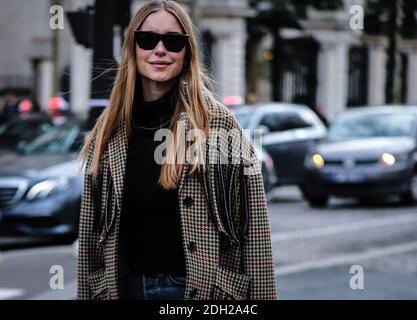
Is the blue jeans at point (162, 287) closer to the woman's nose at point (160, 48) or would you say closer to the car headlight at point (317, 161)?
the woman's nose at point (160, 48)

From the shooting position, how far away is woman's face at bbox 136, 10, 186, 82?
3170mm

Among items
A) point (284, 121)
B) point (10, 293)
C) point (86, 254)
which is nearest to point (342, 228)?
point (284, 121)

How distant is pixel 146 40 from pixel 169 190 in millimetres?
504

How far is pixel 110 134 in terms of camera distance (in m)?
3.26

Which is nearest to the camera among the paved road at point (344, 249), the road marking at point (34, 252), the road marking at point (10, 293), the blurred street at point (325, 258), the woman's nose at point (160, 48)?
the woman's nose at point (160, 48)

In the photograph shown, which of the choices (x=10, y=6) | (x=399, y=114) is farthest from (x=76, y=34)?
(x=10, y=6)

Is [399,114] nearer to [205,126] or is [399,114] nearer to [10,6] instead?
[205,126]

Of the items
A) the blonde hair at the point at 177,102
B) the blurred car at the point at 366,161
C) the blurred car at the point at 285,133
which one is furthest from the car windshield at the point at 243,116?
the blonde hair at the point at 177,102

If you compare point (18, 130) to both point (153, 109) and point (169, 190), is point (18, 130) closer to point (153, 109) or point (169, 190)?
point (153, 109)

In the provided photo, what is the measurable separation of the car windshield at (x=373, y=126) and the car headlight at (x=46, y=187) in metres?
6.11

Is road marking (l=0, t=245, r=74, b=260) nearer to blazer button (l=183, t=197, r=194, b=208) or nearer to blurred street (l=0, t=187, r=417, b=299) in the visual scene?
blurred street (l=0, t=187, r=417, b=299)

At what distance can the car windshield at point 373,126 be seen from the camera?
49.7ft

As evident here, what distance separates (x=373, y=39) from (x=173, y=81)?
3520cm
